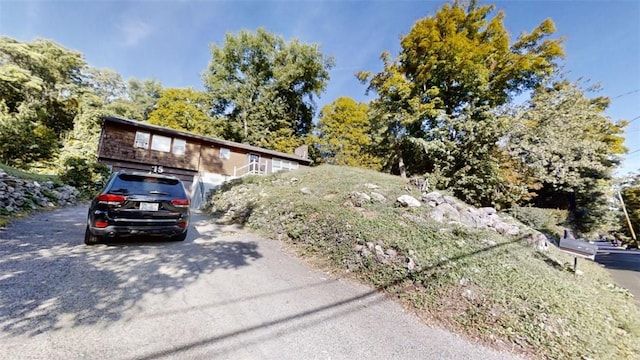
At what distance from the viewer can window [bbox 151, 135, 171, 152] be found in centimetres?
1588

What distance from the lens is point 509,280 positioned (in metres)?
3.75

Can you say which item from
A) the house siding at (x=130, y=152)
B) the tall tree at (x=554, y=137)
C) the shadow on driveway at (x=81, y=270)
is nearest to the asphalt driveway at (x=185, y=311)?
the shadow on driveway at (x=81, y=270)

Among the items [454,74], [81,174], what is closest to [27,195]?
[81,174]

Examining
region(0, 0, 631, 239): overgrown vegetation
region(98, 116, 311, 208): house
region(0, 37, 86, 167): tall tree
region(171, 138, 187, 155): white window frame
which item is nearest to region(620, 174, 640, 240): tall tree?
region(0, 0, 631, 239): overgrown vegetation

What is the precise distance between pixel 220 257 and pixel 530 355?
4811 millimetres

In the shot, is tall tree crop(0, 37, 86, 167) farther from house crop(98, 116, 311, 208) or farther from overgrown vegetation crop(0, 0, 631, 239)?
house crop(98, 116, 311, 208)

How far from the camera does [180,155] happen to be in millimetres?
16656

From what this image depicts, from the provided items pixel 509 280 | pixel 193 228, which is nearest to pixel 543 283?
pixel 509 280

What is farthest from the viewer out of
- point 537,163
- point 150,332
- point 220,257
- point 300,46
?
point 300,46

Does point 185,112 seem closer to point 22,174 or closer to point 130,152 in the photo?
point 130,152

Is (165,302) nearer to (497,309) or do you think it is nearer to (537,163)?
(497,309)

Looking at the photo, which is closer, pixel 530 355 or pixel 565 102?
pixel 530 355

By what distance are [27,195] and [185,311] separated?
28.1ft

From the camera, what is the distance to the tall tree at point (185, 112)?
25.0 m
